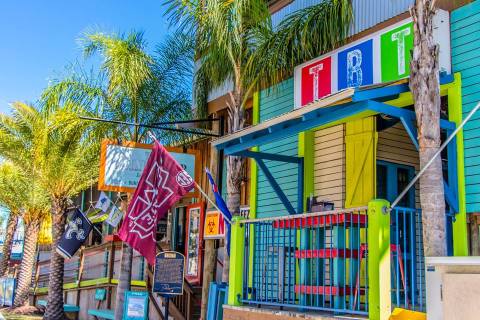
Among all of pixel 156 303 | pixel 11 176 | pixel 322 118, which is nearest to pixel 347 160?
pixel 322 118

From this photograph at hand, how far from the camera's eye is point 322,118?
7223mm

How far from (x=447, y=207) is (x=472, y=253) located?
0.62m

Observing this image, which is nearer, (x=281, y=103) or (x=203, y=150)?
(x=281, y=103)

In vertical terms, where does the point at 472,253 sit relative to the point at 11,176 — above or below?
below

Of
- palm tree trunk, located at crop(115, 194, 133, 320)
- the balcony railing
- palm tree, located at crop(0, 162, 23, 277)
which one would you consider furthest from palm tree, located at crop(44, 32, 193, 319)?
palm tree, located at crop(0, 162, 23, 277)

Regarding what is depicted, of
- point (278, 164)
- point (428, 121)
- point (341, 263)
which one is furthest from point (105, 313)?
point (428, 121)

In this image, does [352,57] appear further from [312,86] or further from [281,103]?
[281,103]

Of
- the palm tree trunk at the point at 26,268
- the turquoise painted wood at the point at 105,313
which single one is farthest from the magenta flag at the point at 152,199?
the palm tree trunk at the point at 26,268

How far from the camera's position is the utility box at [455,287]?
4.43m

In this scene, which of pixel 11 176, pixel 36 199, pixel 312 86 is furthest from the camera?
pixel 11 176

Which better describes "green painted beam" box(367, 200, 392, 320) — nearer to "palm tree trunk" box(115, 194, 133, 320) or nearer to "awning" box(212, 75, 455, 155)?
"awning" box(212, 75, 455, 155)

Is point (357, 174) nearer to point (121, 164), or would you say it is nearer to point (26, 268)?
point (121, 164)

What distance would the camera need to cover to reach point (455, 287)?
14.9ft

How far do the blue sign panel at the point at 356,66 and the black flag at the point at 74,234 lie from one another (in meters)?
9.24
